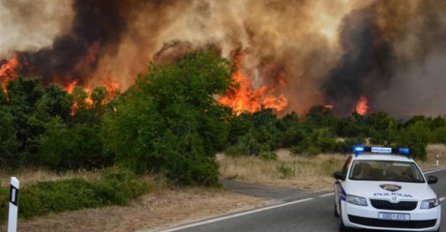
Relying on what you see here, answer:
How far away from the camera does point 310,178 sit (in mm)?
21031

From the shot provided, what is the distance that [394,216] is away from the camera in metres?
8.81

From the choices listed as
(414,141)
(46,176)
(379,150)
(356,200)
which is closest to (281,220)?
(356,200)

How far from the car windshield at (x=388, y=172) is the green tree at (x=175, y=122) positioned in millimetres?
6020

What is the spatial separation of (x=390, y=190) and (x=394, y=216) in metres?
0.57

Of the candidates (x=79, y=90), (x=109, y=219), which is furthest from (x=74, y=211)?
(x=79, y=90)

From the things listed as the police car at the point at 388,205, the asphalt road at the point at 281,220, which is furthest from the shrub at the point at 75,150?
the police car at the point at 388,205

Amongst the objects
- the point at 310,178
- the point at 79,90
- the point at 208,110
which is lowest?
the point at 310,178

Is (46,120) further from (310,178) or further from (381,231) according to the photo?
(381,231)

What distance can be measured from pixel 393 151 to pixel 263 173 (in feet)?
35.7

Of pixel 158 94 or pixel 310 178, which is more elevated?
pixel 158 94

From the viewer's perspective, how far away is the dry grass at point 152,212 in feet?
31.8

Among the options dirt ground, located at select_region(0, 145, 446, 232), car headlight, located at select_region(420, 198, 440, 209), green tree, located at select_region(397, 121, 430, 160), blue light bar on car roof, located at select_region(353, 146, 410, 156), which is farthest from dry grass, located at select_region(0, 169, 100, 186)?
green tree, located at select_region(397, 121, 430, 160)

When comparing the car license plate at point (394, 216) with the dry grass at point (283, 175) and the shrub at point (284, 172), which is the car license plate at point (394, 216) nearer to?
the dry grass at point (283, 175)

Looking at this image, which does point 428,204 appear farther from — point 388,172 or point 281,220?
point 281,220
